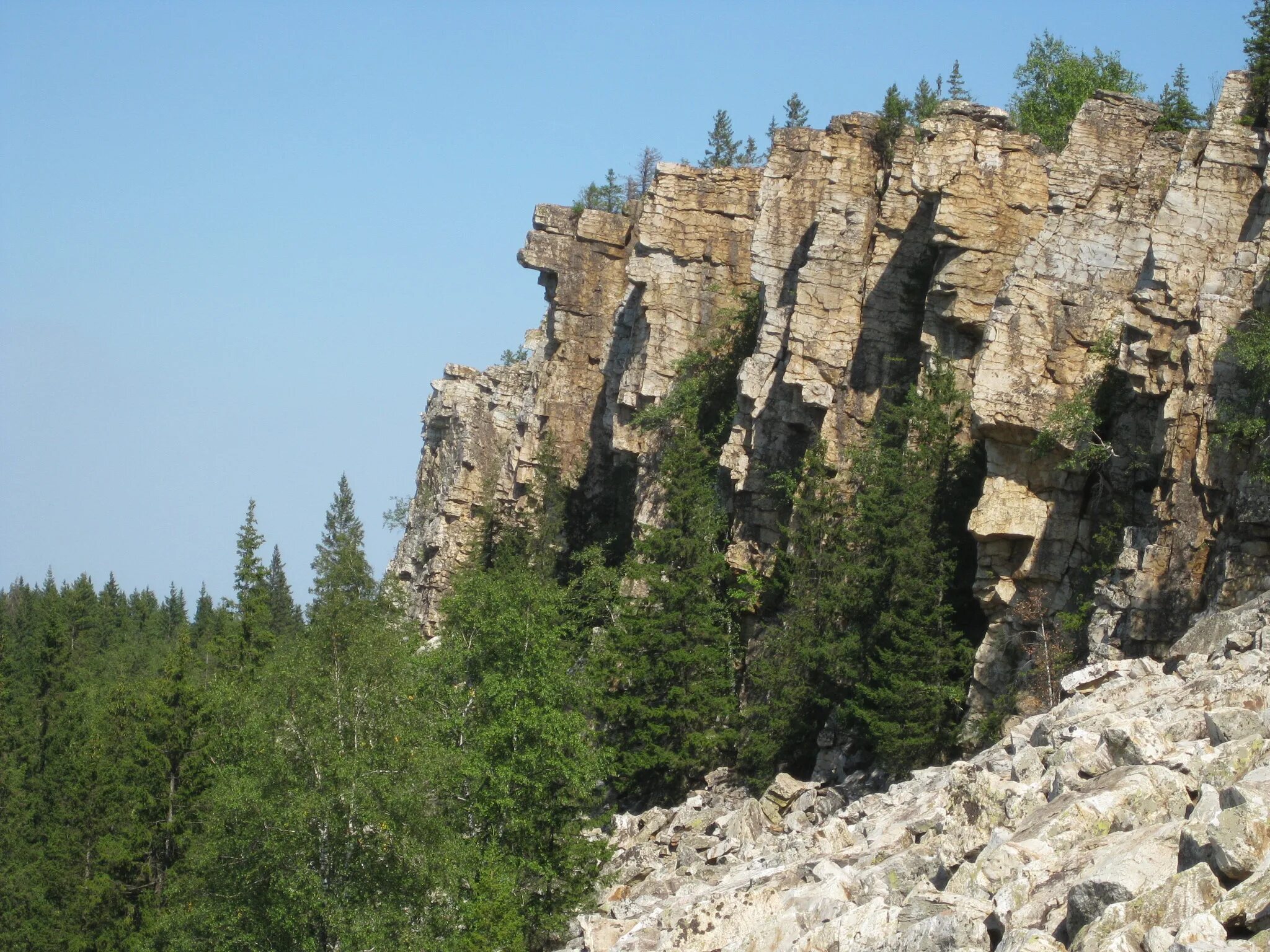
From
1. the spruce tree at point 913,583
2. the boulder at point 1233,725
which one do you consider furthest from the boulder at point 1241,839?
the spruce tree at point 913,583

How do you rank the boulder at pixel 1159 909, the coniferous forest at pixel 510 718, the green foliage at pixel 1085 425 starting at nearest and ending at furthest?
the boulder at pixel 1159 909 < the coniferous forest at pixel 510 718 < the green foliage at pixel 1085 425

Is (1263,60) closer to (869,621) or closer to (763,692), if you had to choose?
(869,621)

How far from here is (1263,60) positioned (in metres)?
36.7

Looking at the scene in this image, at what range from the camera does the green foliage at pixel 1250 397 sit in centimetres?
3116

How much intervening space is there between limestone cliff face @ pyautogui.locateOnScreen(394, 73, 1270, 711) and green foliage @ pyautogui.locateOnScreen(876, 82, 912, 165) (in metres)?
0.37

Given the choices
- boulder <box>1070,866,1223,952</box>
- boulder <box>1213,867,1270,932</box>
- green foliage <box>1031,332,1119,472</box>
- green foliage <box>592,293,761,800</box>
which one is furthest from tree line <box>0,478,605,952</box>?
boulder <box>1213,867,1270,932</box>

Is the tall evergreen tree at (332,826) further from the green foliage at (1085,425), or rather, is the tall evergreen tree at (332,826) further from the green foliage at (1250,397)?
the green foliage at (1250,397)

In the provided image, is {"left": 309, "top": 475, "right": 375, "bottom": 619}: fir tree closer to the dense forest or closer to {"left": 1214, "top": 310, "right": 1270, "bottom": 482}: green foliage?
the dense forest

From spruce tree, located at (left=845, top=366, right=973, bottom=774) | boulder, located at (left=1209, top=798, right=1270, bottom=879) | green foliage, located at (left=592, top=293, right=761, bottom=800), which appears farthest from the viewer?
green foliage, located at (left=592, top=293, right=761, bottom=800)

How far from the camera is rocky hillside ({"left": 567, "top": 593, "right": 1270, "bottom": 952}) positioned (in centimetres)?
1593

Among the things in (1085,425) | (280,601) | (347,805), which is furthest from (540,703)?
(280,601)

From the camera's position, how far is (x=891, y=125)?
51.5m

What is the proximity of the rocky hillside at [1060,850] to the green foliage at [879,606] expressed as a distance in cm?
591

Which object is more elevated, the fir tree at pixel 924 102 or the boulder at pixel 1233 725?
the fir tree at pixel 924 102
